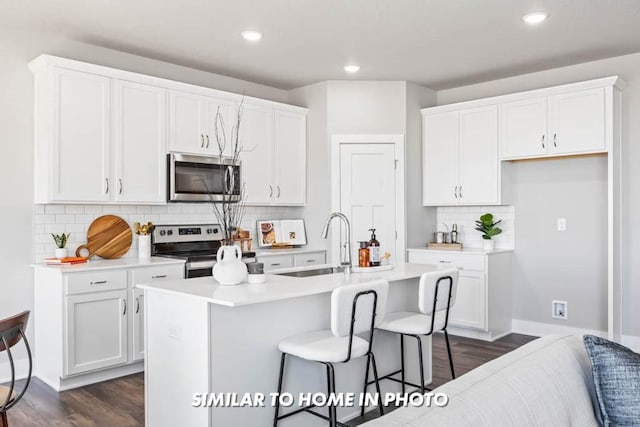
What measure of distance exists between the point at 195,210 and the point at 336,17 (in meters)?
2.32

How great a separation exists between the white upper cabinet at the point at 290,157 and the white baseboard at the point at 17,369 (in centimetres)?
267

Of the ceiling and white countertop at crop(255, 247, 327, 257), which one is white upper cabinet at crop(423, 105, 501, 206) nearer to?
the ceiling

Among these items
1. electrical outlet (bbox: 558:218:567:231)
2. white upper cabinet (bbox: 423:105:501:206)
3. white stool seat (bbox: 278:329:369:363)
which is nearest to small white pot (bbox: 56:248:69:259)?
white stool seat (bbox: 278:329:369:363)

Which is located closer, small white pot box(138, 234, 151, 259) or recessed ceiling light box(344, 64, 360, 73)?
small white pot box(138, 234, 151, 259)

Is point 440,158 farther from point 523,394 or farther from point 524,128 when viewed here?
point 523,394

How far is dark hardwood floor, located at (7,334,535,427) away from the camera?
313cm

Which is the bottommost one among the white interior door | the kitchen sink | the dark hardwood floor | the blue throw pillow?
the dark hardwood floor

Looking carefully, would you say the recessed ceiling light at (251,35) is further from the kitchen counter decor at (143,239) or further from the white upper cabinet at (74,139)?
the kitchen counter decor at (143,239)

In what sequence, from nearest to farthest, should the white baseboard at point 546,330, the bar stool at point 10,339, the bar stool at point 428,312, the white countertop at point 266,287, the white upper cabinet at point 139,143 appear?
1. the bar stool at point 10,339
2. the white countertop at point 266,287
3. the bar stool at point 428,312
4. the white upper cabinet at point 139,143
5. the white baseboard at point 546,330

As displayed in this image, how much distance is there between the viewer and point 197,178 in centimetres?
474

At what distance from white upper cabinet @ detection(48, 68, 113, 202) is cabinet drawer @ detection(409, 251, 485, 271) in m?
3.11

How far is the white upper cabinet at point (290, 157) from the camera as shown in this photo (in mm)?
5453

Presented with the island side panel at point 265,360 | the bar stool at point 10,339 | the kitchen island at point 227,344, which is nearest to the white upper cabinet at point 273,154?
the kitchen island at point 227,344

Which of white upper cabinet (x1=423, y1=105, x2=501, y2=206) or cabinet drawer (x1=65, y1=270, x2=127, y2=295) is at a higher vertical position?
white upper cabinet (x1=423, y1=105, x2=501, y2=206)
